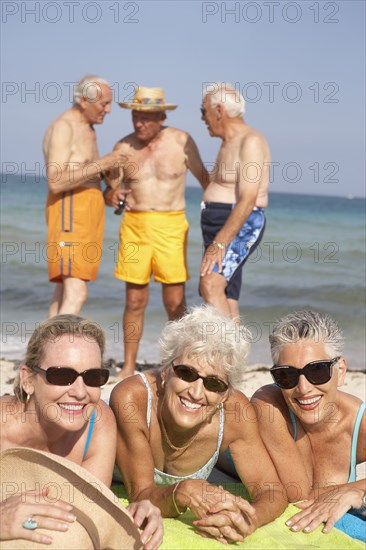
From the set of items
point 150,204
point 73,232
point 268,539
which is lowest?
point 268,539

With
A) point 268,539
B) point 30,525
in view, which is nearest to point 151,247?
point 268,539

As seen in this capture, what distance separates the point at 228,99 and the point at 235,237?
3.42 feet

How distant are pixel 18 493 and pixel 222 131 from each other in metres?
3.81

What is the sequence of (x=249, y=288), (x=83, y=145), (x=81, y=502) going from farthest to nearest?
(x=249, y=288) < (x=83, y=145) < (x=81, y=502)

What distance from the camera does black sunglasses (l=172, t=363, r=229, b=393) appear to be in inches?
138

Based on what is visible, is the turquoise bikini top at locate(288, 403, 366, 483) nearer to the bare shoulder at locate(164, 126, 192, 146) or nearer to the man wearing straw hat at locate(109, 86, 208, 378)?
the man wearing straw hat at locate(109, 86, 208, 378)

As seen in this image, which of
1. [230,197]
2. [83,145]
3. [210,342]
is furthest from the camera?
[83,145]

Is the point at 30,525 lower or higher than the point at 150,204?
lower

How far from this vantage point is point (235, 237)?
19.9 ft

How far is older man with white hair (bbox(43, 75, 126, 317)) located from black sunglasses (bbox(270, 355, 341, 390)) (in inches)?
111

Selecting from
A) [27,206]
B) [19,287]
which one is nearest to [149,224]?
[19,287]

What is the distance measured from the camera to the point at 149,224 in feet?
21.2

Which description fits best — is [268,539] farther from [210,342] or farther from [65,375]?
[65,375]

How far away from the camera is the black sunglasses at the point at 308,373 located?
3688mm
